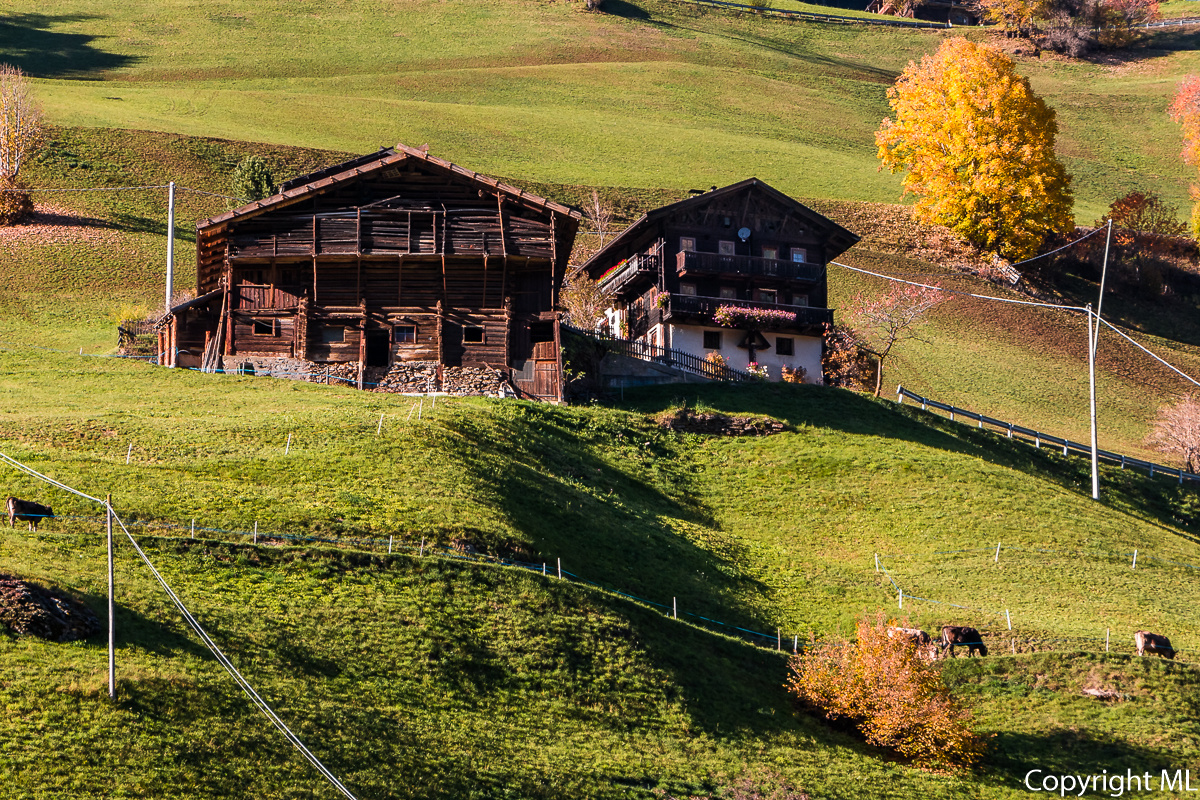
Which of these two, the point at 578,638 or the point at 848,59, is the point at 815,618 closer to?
the point at 578,638

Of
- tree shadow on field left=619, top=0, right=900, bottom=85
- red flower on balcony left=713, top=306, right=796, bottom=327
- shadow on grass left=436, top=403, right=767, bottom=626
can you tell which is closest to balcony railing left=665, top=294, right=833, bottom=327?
red flower on balcony left=713, top=306, right=796, bottom=327

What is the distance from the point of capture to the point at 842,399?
57.5 meters

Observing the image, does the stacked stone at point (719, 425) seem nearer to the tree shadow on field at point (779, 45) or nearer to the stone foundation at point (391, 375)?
the stone foundation at point (391, 375)

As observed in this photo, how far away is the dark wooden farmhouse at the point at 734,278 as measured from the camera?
6266 centimetres

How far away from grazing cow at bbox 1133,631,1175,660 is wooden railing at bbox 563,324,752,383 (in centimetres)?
2781

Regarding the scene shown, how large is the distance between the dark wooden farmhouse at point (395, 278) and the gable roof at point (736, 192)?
11.6 m

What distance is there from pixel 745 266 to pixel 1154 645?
3355cm

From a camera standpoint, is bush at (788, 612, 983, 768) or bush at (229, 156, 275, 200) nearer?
bush at (788, 612, 983, 768)

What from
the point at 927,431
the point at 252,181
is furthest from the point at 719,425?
the point at 252,181

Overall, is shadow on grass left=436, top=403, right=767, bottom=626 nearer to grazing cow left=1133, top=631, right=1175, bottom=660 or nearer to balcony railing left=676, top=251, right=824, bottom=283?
grazing cow left=1133, top=631, right=1175, bottom=660

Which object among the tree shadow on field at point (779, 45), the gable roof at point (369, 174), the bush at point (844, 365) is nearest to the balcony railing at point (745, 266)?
the bush at point (844, 365)

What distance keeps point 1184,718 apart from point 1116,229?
7848 cm

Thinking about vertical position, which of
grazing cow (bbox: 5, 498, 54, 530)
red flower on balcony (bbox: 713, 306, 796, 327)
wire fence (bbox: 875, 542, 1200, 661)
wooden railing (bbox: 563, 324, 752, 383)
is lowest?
wire fence (bbox: 875, 542, 1200, 661)

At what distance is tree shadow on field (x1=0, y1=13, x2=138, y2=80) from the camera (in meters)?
116
